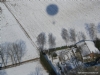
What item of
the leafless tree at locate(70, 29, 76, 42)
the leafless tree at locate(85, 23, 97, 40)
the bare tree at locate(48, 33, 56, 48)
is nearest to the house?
the leafless tree at locate(70, 29, 76, 42)

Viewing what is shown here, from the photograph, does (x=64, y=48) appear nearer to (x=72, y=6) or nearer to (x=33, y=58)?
(x=33, y=58)

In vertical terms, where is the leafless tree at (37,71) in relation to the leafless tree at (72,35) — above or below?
below

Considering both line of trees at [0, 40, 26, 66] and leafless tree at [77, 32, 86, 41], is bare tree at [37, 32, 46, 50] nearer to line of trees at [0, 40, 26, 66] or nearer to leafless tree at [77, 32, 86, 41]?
line of trees at [0, 40, 26, 66]

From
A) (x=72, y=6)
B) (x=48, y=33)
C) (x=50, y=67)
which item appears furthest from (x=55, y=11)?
(x=50, y=67)

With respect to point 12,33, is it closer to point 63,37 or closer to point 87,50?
point 63,37

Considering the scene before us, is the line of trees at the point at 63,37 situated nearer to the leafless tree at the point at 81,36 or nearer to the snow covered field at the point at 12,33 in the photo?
the leafless tree at the point at 81,36

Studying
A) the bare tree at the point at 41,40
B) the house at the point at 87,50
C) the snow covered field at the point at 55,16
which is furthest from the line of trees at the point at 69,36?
the house at the point at 87,50
